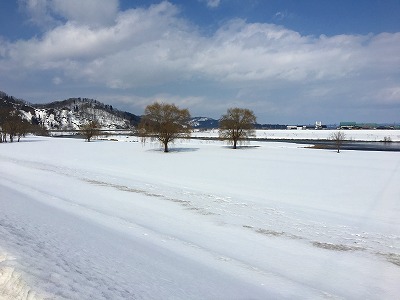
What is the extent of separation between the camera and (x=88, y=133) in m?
100

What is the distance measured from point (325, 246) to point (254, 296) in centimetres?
523

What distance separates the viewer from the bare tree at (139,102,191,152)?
5962 cm

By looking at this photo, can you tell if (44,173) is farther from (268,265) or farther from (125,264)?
(268,265)

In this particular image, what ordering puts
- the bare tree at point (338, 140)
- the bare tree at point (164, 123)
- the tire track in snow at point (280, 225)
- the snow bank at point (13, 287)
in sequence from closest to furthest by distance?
the snow bank at point (13, 287)
the tire track in snow at point (280, 225)
the bare tree at point (164, 123)
the bare tree at point (338, 140)

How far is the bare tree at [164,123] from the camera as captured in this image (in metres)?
59.6

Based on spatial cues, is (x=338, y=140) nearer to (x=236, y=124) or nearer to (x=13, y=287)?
(x=236, y=124)

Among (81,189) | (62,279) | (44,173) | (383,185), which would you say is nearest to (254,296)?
(62,279)

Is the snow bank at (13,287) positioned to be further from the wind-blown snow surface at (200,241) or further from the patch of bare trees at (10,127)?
the patch of bare trees at (10,127)

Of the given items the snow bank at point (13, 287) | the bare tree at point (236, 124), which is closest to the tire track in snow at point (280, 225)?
the snow bank at point (13, 287)

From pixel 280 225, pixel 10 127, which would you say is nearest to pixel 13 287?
pixel 280 225

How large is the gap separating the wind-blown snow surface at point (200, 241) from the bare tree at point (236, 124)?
47062 millimetres

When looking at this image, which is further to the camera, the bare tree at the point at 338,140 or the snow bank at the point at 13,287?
the bare tree at the point at 338,140

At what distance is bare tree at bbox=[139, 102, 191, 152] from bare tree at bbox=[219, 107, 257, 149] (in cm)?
1395

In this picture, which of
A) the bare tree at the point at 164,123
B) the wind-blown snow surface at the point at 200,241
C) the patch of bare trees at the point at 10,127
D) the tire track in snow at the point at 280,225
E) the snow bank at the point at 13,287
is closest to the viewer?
the snow bank at the point at 13,287
